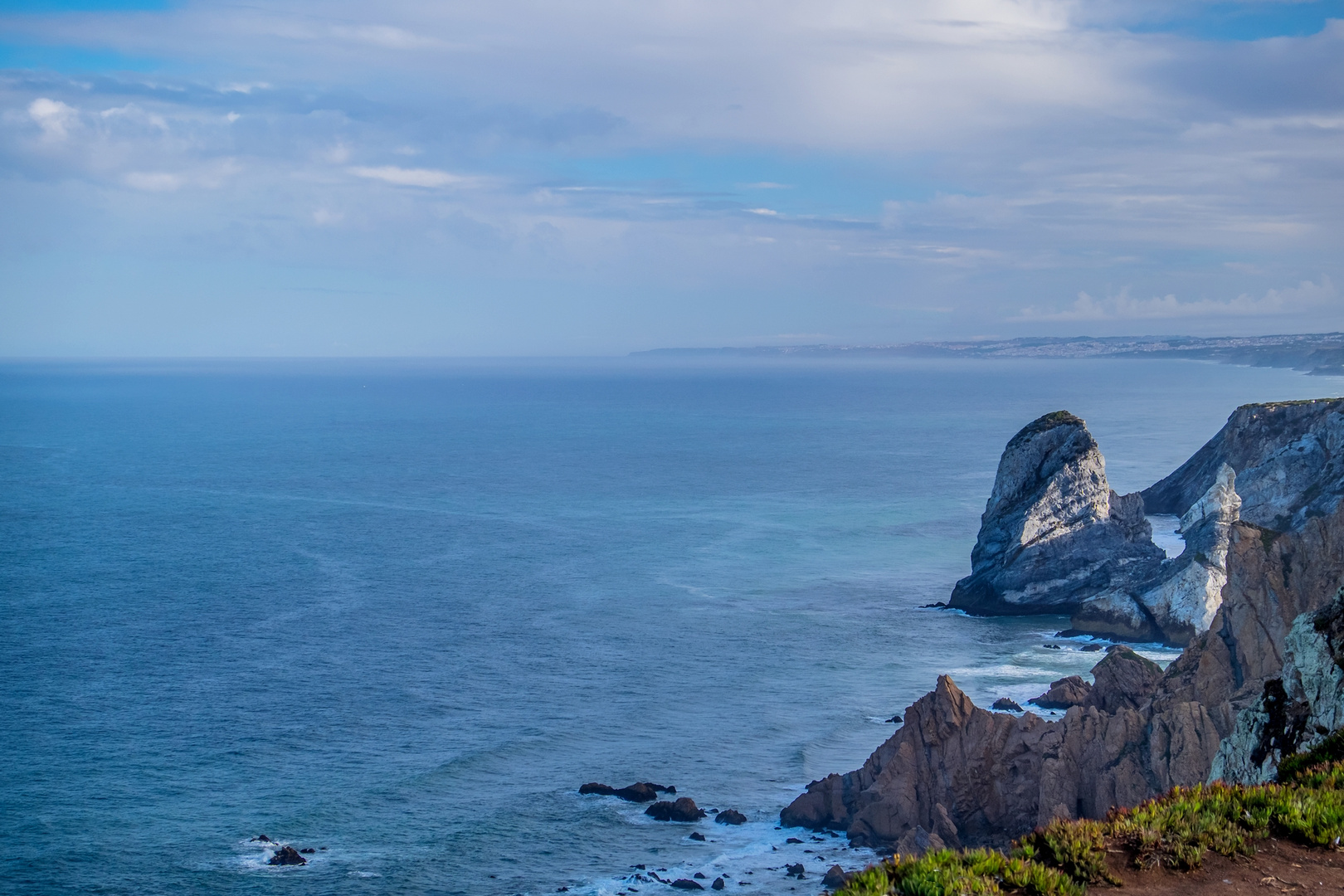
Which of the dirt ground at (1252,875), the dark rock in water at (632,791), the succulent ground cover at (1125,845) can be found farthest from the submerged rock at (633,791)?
the dirt ground at (1252,875)

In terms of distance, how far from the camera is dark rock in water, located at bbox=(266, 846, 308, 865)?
125ft

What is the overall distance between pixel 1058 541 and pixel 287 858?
181 ft

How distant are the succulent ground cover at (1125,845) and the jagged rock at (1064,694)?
126 ft

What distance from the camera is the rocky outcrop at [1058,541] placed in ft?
246

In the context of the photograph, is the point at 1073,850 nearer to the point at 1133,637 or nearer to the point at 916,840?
the point at 916,840

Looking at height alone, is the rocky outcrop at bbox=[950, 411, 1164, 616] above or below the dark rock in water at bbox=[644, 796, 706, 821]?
above

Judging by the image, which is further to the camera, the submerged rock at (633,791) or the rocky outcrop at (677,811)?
the submerged rock at (633,791)

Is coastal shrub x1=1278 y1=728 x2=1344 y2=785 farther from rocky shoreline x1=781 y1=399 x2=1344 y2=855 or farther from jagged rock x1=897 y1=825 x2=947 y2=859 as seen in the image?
jagged rock x1=897 y1=825 x2=947 y2=859

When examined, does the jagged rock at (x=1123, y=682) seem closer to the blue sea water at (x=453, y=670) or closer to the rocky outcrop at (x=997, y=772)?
the rocky outcrop at (x=997, y=772)

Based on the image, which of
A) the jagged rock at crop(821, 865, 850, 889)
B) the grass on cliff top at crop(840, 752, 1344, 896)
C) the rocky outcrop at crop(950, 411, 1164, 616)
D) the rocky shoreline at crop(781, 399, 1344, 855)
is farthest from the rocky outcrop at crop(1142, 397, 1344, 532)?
the grass on cliff top at crop(840, 752, 1344, 896)

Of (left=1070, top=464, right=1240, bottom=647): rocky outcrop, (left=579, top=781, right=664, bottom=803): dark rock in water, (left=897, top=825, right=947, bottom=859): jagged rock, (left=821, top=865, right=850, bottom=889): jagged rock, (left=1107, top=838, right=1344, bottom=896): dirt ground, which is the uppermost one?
(left=1107, top=838, right=1344, bottom=896): dirt ground

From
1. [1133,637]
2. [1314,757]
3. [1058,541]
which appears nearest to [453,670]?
[1133,637]

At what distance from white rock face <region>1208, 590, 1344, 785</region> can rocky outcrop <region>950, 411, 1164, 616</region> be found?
55262 mm

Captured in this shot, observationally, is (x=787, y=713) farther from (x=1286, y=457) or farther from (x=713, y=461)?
(x=713, y=461)
